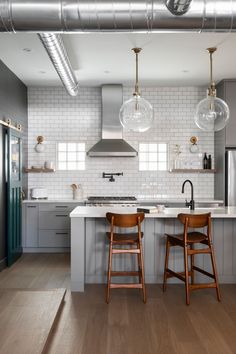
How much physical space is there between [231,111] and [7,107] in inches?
151

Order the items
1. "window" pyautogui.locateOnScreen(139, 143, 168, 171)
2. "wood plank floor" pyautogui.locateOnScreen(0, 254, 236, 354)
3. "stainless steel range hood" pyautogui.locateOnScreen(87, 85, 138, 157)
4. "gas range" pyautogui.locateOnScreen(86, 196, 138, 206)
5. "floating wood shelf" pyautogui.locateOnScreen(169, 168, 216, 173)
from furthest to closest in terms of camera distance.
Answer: "window" pyautogui.locateOnScreen(139, 143, 168, 171) → "floating wood shelf" pyautogui.locateOnScreen(169, 168, 216, 173) → "stainless steel range hood" pyautogui.locateOnScreen(87, 85, 138, 157) → "gas range" pyautogui.locateOnScreen(86, 196, 138, 206) → "wood plank floor" pyautogui.locateOnScreen(0, 254, 236, 354)

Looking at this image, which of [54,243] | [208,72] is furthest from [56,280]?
[208,72]

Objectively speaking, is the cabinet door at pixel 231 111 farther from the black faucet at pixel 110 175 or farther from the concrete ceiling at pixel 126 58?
the black faucet at pixel 110 175

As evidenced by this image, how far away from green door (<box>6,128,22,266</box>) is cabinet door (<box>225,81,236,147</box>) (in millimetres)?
3650

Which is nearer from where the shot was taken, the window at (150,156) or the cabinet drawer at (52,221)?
the cabinet drawer at (52,221)

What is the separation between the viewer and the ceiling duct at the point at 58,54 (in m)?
4.06

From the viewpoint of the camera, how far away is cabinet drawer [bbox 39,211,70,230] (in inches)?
265

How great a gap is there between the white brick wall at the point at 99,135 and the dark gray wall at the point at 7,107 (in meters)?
0.46

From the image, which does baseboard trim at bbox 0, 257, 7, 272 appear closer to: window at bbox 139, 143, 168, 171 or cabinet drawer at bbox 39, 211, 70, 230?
cabinet drawer at bbox 39, 211, 70, 230

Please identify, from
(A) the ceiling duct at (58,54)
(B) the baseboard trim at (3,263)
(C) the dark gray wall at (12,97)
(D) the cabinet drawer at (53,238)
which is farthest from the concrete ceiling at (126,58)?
(B) the baseboard trim at (3,263)

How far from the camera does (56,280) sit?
16.3ft

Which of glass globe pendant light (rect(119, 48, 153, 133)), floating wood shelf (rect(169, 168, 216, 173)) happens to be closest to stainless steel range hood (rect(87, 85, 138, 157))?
floating wood shelf (rect(169, 168, 216, 173))

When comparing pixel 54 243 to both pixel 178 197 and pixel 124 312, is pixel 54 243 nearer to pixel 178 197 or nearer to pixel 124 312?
pixel 178 197

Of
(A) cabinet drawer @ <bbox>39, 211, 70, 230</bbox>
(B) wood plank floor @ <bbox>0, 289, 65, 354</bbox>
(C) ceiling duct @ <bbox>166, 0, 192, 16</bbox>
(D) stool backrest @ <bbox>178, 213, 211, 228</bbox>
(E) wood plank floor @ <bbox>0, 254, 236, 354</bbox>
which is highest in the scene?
(C) ceiling duct @ <bbox>166, 0, 192, 16</bbox>
